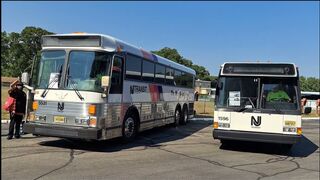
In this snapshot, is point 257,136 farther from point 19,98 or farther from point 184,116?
point 184,116

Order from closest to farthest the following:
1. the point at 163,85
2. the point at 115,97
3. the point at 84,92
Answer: the point at 84,92, the point at 115,97, the point at 163,85

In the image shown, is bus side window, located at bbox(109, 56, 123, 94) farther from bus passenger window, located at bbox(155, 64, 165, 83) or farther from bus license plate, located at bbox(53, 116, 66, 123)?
bus passenger window, located at bbox(155, 64, 165, 83)

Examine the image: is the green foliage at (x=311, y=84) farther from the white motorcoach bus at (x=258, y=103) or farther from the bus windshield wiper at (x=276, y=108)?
the bus windshield wiper at (x=276, y=108)

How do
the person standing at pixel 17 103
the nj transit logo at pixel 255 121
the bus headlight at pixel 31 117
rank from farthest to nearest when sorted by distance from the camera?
the person standing at pixel 17 103, the nj transit logo at pixel 255 121, the bus headlight at pixel 31 117

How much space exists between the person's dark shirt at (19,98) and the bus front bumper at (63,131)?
130 centimetres

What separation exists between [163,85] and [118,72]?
5.01 metres

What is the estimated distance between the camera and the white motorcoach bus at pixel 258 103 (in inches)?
439

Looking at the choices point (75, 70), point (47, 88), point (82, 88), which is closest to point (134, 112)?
point (82, 88)

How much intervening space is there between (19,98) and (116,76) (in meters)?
3.15

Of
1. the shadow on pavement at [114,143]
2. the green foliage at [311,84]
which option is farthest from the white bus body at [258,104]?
the green foliage at [311,84]

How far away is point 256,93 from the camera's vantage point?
463 inches

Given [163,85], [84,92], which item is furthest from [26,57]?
[84,92]

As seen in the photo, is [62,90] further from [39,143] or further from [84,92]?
[39,143]

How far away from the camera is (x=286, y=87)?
38.2ft
